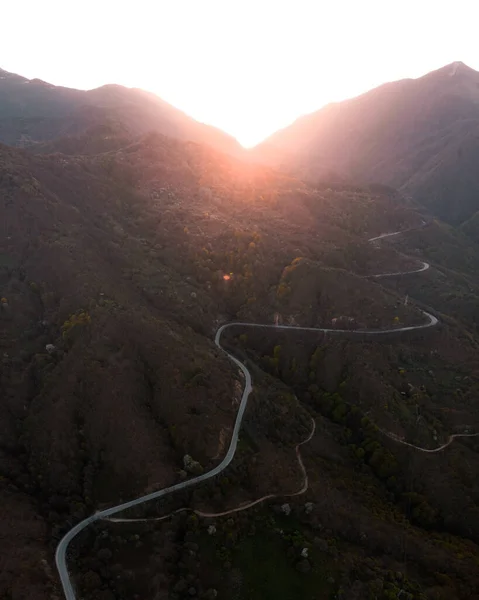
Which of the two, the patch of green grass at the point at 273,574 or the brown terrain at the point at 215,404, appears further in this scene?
the brown terrain at the point at 215,404

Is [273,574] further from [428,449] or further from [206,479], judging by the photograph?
[428,449]

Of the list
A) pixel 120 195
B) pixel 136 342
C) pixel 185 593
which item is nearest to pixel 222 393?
pixel 136 342

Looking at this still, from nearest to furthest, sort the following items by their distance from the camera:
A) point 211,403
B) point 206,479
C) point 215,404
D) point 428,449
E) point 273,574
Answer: point 273,574 < point 206,479 < point 211,403 < point 215,404 < point 428,449

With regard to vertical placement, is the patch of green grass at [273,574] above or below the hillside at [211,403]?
below

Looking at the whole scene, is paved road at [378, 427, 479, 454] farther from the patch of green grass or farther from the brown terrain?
the patch of green grass

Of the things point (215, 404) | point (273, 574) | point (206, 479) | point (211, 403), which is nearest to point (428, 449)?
point (273, 574)

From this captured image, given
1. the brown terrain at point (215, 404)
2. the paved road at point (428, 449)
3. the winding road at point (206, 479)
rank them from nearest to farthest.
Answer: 1. the winding road at point (206, 479)
2. the brown terrain at point (215, 404)
3. the paved road at point (428, 449)

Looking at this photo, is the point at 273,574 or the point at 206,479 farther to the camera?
the point at 206,479

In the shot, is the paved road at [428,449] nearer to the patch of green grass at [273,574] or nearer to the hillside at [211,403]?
the hillside at [211,403]

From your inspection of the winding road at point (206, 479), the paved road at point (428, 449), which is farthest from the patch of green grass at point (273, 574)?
the paved road at point (428, 449)
